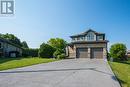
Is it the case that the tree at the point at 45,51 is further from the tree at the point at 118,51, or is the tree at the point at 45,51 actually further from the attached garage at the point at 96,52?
the tree at the point at 118,51

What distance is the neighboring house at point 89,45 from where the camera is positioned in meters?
39.4

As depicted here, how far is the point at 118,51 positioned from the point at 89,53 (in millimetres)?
10273

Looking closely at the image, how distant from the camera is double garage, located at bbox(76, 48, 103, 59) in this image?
3934cm

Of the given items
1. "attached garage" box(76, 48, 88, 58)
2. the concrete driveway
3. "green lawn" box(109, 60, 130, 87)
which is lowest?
"green lawn" box(109, 60, 130, 87)

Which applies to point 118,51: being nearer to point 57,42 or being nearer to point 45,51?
point 45,51

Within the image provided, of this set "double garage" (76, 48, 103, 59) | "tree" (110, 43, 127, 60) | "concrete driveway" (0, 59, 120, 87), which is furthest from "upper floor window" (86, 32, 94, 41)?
"concrete driveway" (0, 59, 120, 87)

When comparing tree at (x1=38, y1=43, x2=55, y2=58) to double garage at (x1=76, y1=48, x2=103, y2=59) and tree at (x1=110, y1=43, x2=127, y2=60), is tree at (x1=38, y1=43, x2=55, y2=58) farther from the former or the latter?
tree at (x1=110, y1=43, x2=127, y2=60)

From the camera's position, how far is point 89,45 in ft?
133

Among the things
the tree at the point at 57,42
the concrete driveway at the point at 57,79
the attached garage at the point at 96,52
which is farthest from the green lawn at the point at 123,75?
the tree at the point at 57,42

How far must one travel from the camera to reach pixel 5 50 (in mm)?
44188

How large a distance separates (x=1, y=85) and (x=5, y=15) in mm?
15661

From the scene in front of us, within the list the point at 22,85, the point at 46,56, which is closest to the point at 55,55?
the point at 46,56

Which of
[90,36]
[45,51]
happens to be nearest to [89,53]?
[90,36]

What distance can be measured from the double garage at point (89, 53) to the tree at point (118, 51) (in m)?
6.56
